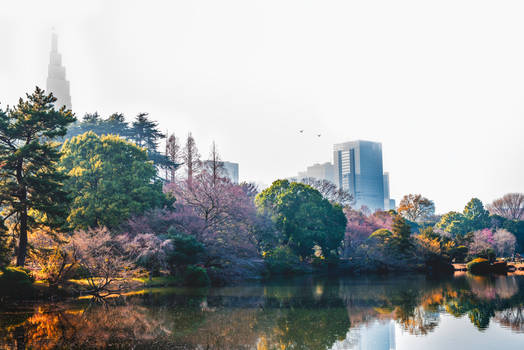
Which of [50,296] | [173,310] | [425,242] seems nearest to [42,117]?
[50,296]

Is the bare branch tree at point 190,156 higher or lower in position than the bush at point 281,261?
higher

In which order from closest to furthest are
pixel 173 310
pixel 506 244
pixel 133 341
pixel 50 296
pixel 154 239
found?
1. pixel 133 341
2. pixel 173 310
3. pixel 50 296
4. pixel 154 239
5. pixel 506 244

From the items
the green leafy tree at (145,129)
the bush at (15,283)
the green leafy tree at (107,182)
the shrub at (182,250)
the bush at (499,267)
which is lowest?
the bush at (499,267)

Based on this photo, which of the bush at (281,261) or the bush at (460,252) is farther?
the bush at (460,252)

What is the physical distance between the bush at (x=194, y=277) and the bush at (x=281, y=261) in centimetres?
1074

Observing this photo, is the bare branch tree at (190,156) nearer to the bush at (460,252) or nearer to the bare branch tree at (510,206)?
the bush at (460,252)

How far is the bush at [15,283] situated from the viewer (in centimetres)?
2245

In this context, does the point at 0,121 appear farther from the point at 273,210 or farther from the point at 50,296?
the point at 273,210

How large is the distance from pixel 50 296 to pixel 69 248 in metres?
2.58

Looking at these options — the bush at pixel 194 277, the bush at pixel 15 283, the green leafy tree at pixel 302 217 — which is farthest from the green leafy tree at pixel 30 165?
the green leafy tree at pixel 302 217

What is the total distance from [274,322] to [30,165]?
1789cm

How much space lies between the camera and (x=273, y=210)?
49.5m

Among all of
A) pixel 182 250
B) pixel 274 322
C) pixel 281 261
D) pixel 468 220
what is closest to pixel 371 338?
pixel 274 322

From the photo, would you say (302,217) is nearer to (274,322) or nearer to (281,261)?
(281,261)
